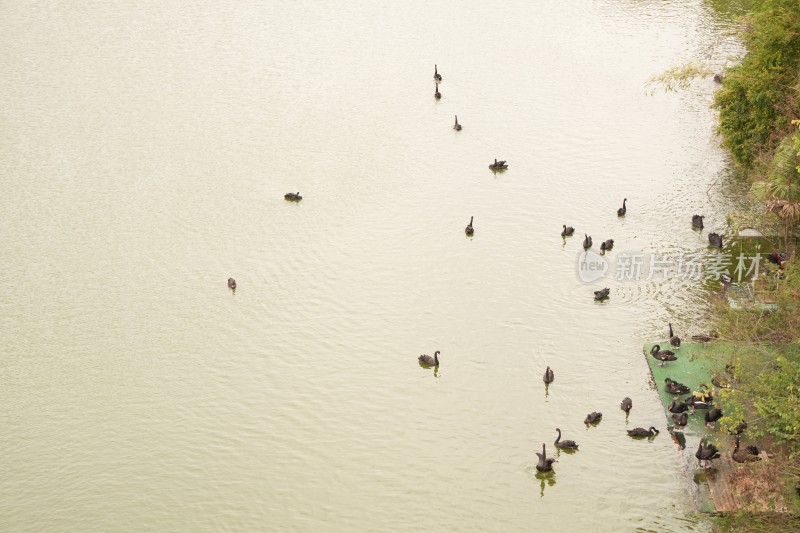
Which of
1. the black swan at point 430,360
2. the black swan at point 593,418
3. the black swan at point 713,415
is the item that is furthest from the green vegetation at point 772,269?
the black swan at point 430,360

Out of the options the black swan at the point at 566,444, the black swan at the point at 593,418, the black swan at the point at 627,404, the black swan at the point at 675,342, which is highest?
the black swan at the point at 675,342

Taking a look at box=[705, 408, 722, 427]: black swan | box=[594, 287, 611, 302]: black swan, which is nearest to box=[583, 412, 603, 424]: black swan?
box=[705, 408, 722, 427]: black swan

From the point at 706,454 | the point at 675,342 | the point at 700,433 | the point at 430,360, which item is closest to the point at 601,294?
the point at 675,342

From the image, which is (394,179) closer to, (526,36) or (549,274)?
(549,274)

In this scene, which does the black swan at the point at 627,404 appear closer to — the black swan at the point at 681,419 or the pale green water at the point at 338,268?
the pale green water at the point at 338,268

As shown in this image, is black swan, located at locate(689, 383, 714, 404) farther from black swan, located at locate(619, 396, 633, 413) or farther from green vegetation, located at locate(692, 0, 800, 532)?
black swan, located at locate(619, 396, 633, 413)

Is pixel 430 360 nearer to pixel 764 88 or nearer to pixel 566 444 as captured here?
pixel 566 444
